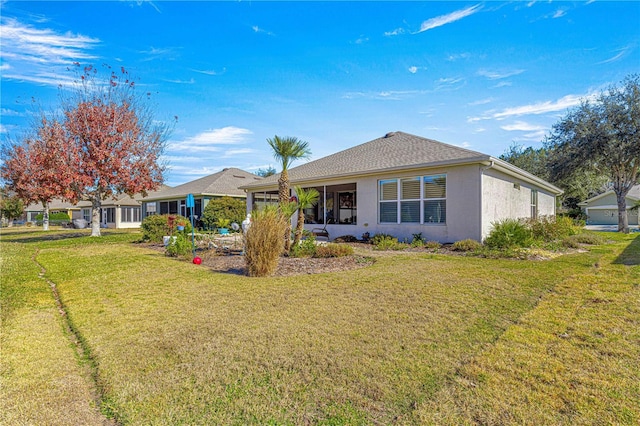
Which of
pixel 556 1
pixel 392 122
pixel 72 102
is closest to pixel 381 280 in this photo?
pixel 556 1

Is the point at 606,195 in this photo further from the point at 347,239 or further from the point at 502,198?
the point at 347,239

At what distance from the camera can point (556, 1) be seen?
33.1 feet

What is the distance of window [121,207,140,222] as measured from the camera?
117 ft

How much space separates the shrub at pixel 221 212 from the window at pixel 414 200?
11015 millimetres

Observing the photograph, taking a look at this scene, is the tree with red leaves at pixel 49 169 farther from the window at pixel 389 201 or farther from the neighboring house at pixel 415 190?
the window at pixel 389 201

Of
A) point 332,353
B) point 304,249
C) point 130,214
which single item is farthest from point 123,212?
point 332,353

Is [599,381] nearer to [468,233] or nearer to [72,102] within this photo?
[468,233]

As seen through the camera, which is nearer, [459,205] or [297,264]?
[297,264]

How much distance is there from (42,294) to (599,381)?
790 cm

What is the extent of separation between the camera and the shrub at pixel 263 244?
23.4 ft

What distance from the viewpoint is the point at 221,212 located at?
70.9 feet

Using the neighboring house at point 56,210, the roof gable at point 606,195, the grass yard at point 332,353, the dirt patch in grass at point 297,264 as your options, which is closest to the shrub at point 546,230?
the grass yard at point 332,353

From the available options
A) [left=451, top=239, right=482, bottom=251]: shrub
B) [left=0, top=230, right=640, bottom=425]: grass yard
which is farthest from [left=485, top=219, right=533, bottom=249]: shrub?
[left=0, top=230, right=640, bottom=425]: grass yard

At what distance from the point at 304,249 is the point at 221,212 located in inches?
509
